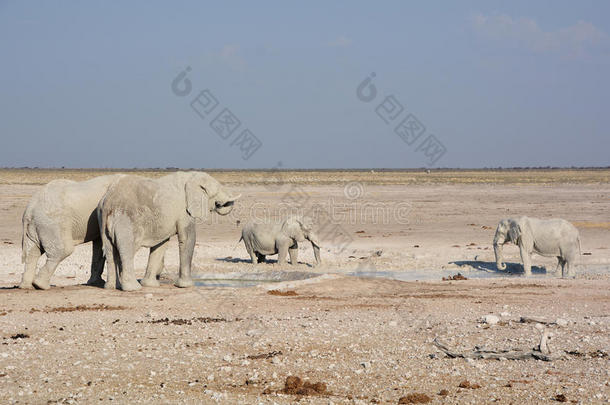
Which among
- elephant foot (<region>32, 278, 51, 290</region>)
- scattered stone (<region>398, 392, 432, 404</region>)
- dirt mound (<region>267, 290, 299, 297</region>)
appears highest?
scattered stone (<region>398, 392, 432, 404</region>)

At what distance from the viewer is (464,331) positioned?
38.1 ft

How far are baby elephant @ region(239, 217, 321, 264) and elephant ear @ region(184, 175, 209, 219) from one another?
22.7 ft

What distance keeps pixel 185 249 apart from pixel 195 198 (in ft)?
3.43

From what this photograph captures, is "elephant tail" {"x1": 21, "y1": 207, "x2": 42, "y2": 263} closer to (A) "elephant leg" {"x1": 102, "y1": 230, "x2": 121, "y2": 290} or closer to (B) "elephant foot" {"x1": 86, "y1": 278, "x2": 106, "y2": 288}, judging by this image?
(A) "elephant leg" {"x1": 102, "y1": 230, "x2": 121, "y2": 290}

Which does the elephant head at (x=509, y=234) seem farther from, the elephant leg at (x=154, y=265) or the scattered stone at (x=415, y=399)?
the scattered stone at (x=415, y=399)

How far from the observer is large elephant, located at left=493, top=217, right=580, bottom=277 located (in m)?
21.0

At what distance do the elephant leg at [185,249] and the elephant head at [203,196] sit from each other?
323mm

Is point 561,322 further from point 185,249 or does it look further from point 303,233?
point 303,233

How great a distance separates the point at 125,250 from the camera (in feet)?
48.4

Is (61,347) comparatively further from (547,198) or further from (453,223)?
(547,198)

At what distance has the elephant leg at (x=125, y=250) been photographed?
14656 mm

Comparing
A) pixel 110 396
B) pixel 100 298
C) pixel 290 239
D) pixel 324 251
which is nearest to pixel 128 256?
pixel 100 298

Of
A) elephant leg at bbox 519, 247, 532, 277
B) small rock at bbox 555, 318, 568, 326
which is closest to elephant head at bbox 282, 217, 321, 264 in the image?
elephant leg at bbox 519, 247, 532, 277

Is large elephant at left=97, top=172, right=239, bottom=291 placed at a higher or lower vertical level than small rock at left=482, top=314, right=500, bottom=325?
higher
